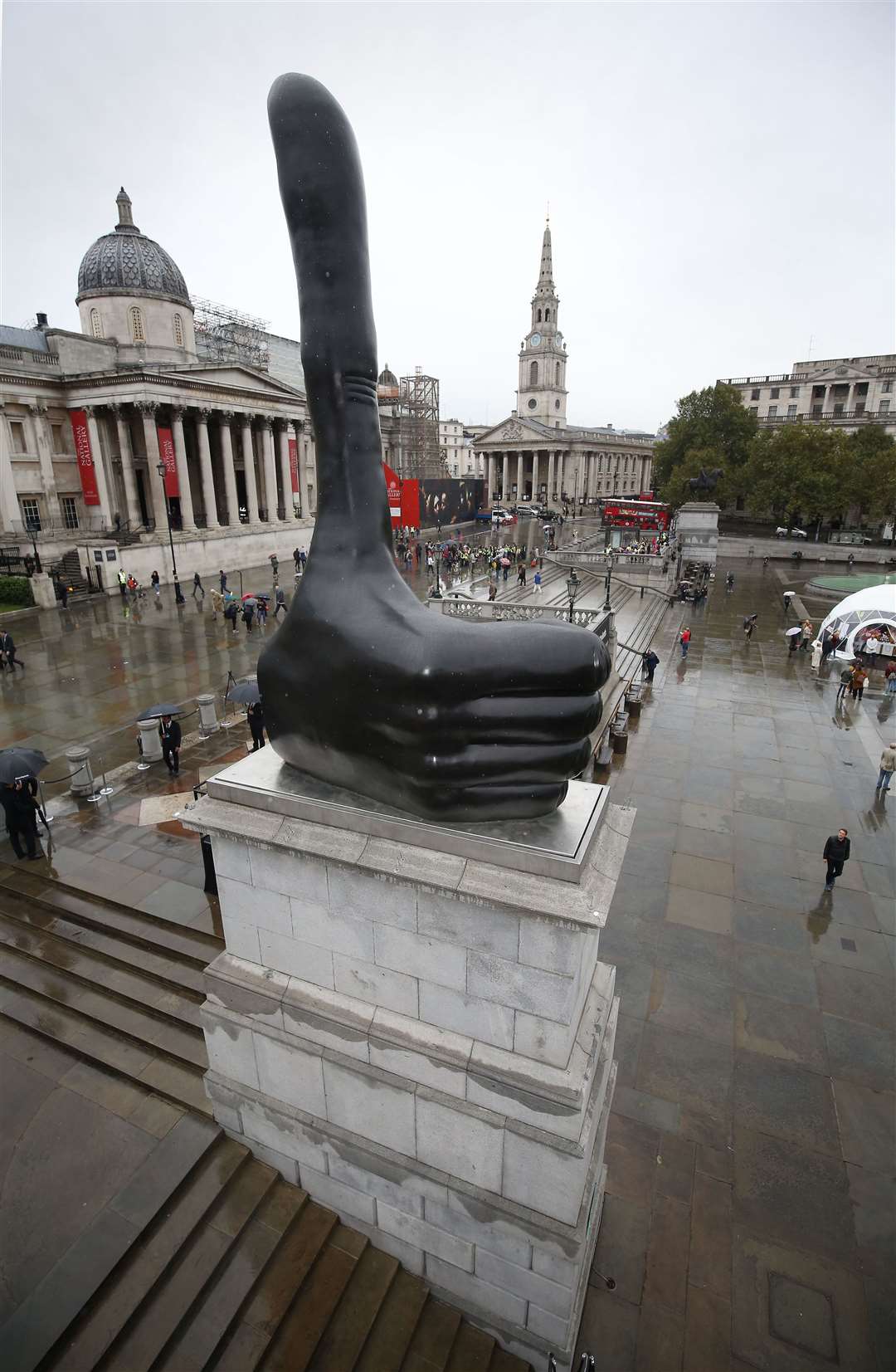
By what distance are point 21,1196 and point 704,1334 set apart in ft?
18.1

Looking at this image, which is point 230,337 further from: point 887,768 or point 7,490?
point 887,768

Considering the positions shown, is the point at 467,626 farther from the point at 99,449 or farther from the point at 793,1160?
the point at 99,449

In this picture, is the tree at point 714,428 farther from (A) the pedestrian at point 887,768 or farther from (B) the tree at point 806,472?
(A) the pedestrian at point 887,768

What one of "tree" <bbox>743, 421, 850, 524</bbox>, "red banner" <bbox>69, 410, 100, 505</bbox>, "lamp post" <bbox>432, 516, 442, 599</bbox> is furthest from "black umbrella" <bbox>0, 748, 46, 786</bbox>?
"tree" <bbox>743, 421, 850, 524</bbox>

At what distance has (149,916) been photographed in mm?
8406

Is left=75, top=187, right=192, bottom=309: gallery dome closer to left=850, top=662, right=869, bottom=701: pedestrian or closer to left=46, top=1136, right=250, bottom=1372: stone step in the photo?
left=850, top=662, right=869, bottom=701: pedestrian

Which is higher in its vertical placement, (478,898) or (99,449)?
(99,449)

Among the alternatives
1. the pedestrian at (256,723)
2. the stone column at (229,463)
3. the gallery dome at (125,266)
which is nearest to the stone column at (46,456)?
the stone column at (229,463)

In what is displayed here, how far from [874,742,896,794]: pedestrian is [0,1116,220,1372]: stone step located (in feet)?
43.3

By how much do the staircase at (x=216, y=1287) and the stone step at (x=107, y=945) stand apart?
104cm

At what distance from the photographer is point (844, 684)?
20125 mm

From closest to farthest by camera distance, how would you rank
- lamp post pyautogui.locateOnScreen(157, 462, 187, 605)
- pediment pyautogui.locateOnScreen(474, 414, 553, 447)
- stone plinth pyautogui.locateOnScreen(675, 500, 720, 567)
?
lamp post pyautogui.locateOnScreen(157, 462, 187, 605) → stone plinth pyautogui.locateOnScreen(675, 500, 720, 567) → pediment pyautogui.locateOnScreen(474, 414, 553, 447)

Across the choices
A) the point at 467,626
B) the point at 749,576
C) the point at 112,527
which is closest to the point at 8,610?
the point at 112,527

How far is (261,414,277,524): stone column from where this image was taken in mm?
47062
